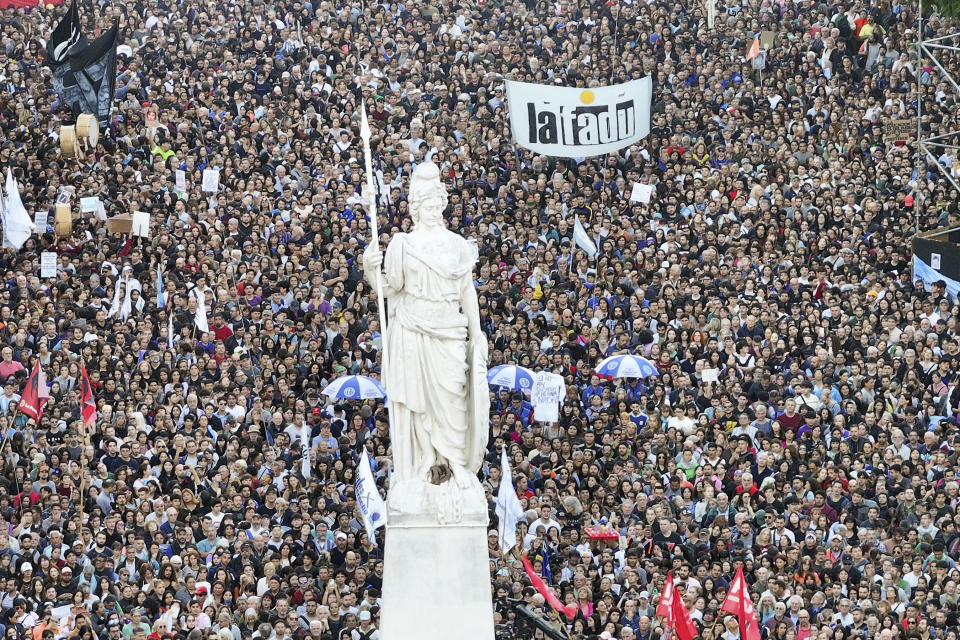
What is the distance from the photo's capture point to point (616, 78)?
4081 centimetres

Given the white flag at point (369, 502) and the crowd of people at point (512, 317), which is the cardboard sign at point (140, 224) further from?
the white flag at point (369, 502)

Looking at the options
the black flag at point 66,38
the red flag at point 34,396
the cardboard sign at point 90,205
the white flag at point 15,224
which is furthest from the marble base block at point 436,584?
the black flag at point 66,38

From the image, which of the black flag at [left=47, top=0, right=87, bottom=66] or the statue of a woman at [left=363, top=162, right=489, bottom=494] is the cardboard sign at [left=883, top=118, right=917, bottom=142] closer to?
the black flag at [left=47, top=0, right=87, bottom=66]

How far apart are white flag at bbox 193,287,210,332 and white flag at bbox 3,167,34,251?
11.4ft

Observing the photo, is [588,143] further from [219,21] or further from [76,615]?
[76,615]

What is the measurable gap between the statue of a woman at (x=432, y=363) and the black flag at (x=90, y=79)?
722 inches

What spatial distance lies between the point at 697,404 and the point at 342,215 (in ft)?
24.4

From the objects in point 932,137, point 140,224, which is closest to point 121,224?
point 140,224

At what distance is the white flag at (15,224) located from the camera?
34500 millimetres

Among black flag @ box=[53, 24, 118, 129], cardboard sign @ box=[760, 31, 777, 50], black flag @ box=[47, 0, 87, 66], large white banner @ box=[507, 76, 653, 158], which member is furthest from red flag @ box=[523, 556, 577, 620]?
cardboard sign @ box=[760, 31, 777, 50]

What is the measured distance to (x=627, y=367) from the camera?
3081 centimetres

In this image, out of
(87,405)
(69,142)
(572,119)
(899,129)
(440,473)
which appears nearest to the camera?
(440,473)

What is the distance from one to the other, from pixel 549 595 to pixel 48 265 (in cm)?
1076

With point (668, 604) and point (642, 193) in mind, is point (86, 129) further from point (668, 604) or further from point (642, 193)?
point (668, 604)
